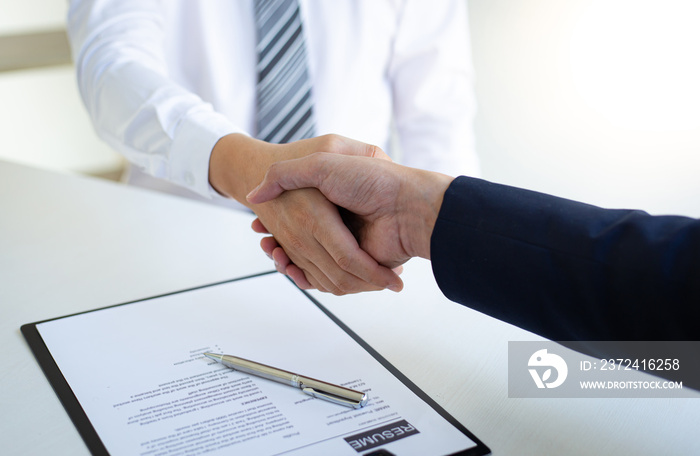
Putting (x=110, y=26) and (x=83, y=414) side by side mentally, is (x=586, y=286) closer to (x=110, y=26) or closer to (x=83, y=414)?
(x=83, y=414)

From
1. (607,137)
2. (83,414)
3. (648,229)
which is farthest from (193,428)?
(607,137)

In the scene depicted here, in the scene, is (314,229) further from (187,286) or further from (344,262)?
(187,286)

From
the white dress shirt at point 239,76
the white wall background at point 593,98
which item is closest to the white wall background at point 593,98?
the white wall background at point 593,98

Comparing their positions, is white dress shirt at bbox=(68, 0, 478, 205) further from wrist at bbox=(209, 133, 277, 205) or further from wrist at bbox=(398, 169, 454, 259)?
wrist at bbox=(398, 169, 454, 259)

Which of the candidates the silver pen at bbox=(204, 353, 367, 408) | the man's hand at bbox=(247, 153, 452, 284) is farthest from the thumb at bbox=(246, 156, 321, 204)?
the silver pen at bbox=(204, 353, 367, 408)

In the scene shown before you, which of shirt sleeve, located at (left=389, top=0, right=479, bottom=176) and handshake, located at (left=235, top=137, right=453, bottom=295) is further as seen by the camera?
shirt sleeve, located at (left=389, top=0, right=479, bottom=176)

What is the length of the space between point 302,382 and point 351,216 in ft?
0.92

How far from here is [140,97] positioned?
108cm

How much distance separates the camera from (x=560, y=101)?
206 cm

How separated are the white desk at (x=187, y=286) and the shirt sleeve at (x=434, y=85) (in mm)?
654

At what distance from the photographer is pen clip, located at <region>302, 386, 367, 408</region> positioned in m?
0.55

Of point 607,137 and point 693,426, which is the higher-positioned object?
point 607,137

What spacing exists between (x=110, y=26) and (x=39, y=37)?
1.72 metres

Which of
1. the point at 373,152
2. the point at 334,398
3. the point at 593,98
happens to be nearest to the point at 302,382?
the point at 334,398
